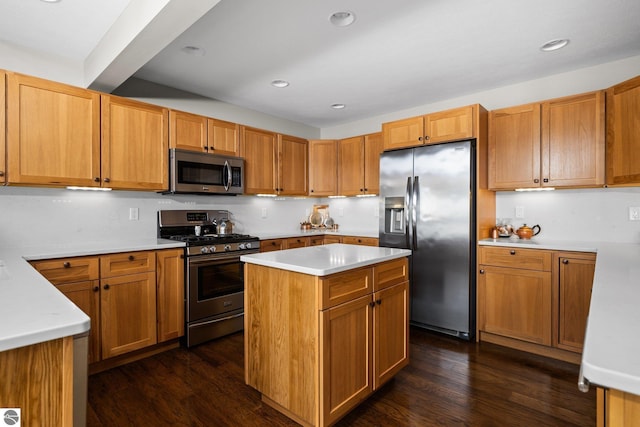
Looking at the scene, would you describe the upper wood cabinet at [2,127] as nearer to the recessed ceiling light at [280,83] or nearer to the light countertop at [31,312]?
the light countertop at [31,312]

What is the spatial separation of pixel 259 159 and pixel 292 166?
1.85ft

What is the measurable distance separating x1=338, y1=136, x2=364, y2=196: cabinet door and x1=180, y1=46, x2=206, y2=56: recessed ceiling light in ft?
7.66

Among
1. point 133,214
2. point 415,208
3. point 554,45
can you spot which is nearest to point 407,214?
point 415,208

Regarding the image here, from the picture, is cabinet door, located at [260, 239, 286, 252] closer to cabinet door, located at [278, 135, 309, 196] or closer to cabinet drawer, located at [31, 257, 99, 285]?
cabinet door, located at [278, 135, 309, 196]

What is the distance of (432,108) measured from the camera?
4.07m

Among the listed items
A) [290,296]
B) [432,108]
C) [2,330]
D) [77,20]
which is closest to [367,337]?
[290,296]

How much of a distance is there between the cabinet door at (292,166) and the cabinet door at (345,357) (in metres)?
2.63

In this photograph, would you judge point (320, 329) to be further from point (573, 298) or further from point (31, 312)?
point (573, 298)

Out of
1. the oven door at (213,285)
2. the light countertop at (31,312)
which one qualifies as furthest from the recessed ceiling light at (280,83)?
the light countertop at (31,312)

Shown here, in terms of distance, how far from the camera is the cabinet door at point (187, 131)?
3.23 m

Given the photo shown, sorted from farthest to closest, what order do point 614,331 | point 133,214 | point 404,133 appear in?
1. point 404,133
2. point 133,214
3. point 614,331

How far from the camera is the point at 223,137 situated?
12.1 feet

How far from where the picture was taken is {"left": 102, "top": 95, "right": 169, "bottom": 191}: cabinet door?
281 cm

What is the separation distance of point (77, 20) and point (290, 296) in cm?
233
